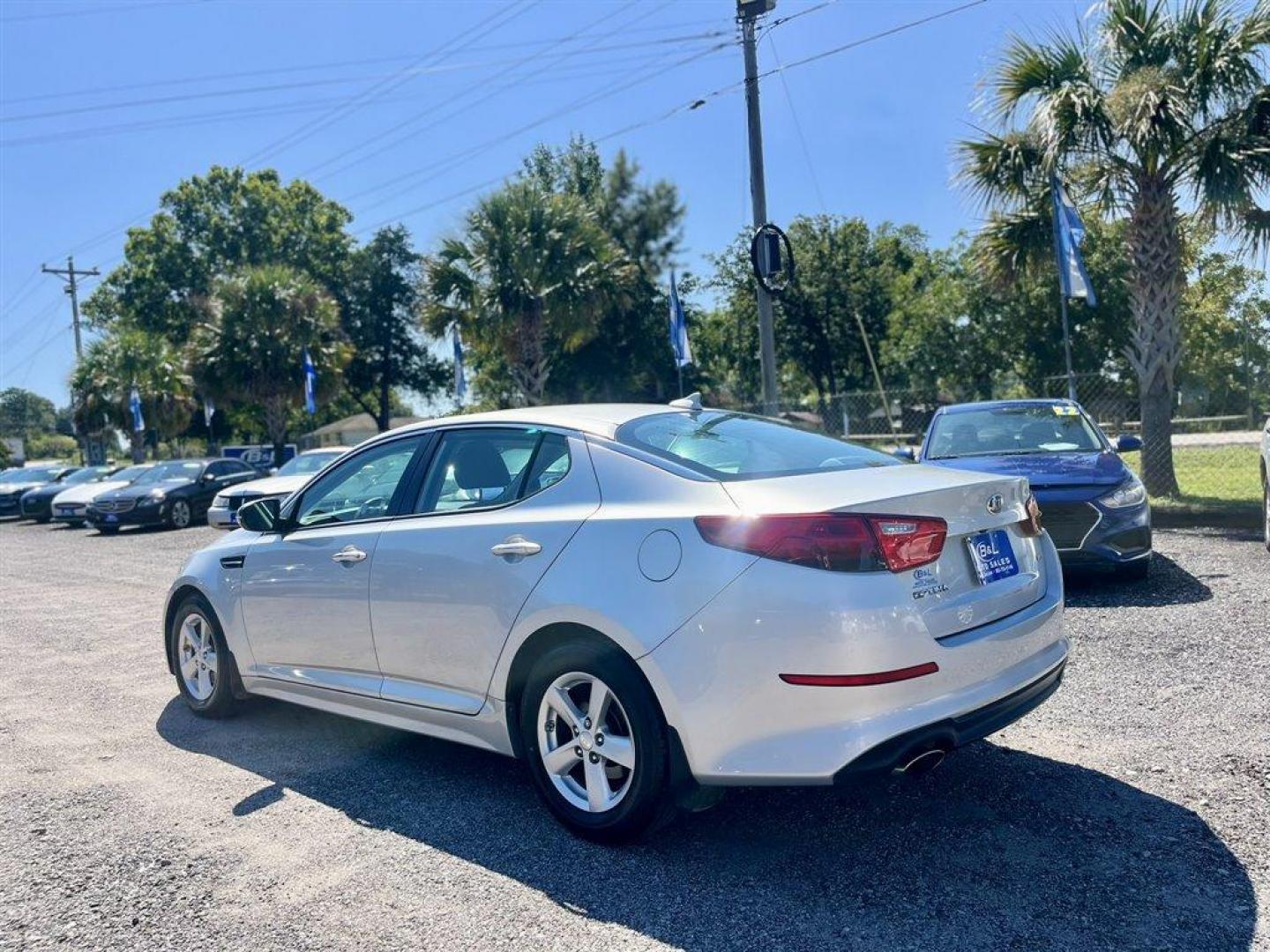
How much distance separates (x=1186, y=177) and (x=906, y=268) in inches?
1466

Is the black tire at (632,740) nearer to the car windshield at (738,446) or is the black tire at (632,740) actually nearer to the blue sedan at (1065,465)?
the car windshield at (738,446)

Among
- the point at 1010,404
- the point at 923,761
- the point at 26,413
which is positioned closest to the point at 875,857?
the point at 923,761

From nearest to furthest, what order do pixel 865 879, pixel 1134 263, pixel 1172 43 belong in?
pixel 865 879 < pixel 1172 43 < pixel 1134 263

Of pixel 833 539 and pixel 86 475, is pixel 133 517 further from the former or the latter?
pixel 833 539

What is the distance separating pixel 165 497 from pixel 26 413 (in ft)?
385

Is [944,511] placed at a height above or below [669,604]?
Result: above

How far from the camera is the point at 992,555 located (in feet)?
12.0

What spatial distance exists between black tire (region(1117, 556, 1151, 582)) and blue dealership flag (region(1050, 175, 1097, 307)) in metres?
5.52

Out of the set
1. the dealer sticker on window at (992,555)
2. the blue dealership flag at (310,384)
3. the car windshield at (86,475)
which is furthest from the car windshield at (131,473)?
the dealer sticker on window at (992,555)

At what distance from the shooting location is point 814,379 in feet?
158

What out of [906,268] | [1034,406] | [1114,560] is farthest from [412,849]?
[906,268]

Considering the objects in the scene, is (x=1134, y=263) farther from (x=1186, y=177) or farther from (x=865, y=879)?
(x=865, y=879)

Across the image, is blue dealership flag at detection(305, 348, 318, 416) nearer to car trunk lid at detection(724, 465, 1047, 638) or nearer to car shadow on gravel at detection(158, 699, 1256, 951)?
car shadow on gravel at detection(158, 699, 1256, 951)

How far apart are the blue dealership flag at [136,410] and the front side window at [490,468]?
110 feet
